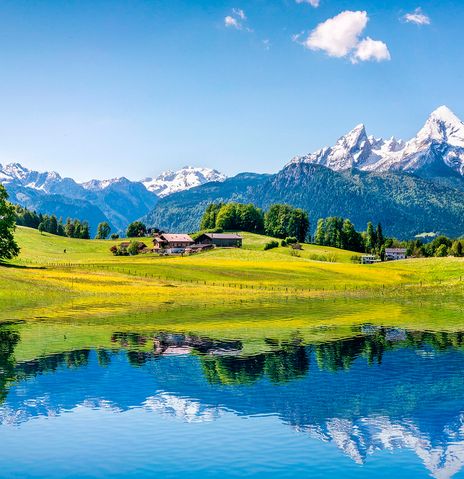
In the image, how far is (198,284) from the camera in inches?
4995

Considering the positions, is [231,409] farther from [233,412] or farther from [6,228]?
[6,228]

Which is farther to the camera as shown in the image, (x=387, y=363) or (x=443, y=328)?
(x=443, y=328)

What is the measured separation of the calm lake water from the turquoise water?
0.10 m

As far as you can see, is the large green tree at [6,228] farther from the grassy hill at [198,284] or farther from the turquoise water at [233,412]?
the turquoise water at [233,412]

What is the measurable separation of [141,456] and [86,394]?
1260 cm

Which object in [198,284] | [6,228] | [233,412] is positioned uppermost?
[6,228]

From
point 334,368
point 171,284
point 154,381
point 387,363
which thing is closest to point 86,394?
point 154,381

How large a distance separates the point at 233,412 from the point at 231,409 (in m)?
0.67

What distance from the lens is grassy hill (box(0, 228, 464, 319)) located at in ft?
312

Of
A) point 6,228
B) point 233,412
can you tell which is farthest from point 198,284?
point 233,412

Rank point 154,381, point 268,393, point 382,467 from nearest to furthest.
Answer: point 382,467
point 268,393
point 154,381

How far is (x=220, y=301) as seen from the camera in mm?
103625

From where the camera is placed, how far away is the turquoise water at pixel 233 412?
3017 centimetres

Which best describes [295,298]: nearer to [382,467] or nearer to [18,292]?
[18,292]
